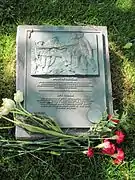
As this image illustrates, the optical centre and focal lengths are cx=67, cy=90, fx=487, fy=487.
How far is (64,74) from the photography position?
3.39m

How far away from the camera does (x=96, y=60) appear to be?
137 inches

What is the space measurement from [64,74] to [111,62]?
1.67 ft

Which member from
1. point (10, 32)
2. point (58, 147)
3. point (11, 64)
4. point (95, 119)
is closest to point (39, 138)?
point (58, 147)

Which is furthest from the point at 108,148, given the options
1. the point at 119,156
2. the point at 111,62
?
the point at 111,62

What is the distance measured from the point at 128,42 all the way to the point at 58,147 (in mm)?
1080

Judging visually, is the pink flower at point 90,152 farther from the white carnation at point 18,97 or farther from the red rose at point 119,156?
the white carnation at point 18,97

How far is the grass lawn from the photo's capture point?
3275mm

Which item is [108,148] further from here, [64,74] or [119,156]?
[64,74]

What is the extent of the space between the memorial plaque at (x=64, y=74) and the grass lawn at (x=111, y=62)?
21 centimetres

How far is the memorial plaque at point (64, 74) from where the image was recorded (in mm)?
3316

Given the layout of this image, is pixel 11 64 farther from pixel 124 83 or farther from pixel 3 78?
pixel 124 83

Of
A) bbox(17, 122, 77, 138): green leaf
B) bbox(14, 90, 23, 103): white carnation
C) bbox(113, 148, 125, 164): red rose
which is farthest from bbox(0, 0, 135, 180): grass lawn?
bbox(14, 90, 23, 103): white carnation

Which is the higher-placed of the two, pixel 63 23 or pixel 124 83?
pixel 63 23

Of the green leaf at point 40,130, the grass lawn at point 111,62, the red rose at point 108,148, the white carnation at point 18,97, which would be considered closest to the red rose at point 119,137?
the red rose at point 108,148
